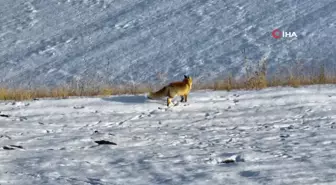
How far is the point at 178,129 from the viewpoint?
8.67 metres

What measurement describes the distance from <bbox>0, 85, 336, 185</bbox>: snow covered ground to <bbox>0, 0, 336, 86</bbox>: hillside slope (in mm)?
5959

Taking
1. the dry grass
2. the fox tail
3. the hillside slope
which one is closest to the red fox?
the fox tail

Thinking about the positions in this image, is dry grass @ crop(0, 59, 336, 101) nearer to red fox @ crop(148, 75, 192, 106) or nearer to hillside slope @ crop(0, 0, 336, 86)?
red fox @ crop(148, 75, 192, 106)

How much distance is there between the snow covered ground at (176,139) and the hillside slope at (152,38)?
596 centimetres

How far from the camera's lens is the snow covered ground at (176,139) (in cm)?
646

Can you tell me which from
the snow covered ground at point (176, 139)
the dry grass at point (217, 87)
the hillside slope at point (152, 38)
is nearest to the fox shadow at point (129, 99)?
the snow covered ground at point (176, 139)

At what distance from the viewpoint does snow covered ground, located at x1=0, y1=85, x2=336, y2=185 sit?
21.2ft

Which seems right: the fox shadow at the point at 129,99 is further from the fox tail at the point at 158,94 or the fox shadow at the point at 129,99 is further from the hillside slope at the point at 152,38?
the hillside slope at the point at 152,38

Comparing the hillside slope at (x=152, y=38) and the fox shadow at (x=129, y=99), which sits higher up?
the hillside slope at (x=152, y=38)

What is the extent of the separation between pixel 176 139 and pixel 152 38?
11888 mm

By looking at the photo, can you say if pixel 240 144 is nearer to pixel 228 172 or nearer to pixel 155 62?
pixel 228 172

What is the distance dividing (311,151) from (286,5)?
48.5 feet

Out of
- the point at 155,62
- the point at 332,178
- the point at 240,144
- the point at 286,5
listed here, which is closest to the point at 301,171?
the point at 332,178

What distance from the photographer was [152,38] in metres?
19.8
